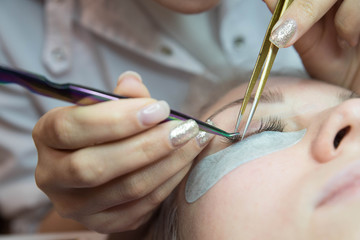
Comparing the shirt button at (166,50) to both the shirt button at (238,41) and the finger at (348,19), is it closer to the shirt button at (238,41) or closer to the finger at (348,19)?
the shirt button at (238,41)

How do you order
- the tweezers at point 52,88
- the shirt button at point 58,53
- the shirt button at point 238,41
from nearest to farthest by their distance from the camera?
the tweezers at point 52,88 < the shirt button at point 58,53 < the shirt button at point 238,41

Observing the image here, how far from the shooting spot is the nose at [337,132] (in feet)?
1.85

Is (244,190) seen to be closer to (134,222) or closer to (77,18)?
(134,222)

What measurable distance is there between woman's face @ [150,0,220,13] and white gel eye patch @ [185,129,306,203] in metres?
0.37

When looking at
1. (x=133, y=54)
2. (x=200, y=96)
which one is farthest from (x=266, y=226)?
(x=133, y=54)

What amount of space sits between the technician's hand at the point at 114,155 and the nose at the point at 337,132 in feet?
0.64

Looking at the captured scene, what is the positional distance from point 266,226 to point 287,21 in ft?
1.19

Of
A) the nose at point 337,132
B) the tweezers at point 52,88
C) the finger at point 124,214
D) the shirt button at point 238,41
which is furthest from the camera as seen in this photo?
the shirt button at point 238,41

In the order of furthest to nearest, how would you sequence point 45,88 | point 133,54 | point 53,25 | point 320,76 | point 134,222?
point 133,54 → point 53,25 → point 320,76 → point 134,222 → point 45,88

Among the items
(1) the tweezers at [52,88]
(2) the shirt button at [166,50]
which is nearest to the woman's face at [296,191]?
(1) the tweezers at [52,88]

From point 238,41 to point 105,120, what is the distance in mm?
796

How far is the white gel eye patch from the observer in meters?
0.62

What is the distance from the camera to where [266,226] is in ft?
1.79

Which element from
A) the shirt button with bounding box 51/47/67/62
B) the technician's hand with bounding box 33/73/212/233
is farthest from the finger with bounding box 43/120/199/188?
the shirt button with bounding box 51/47/67/62
